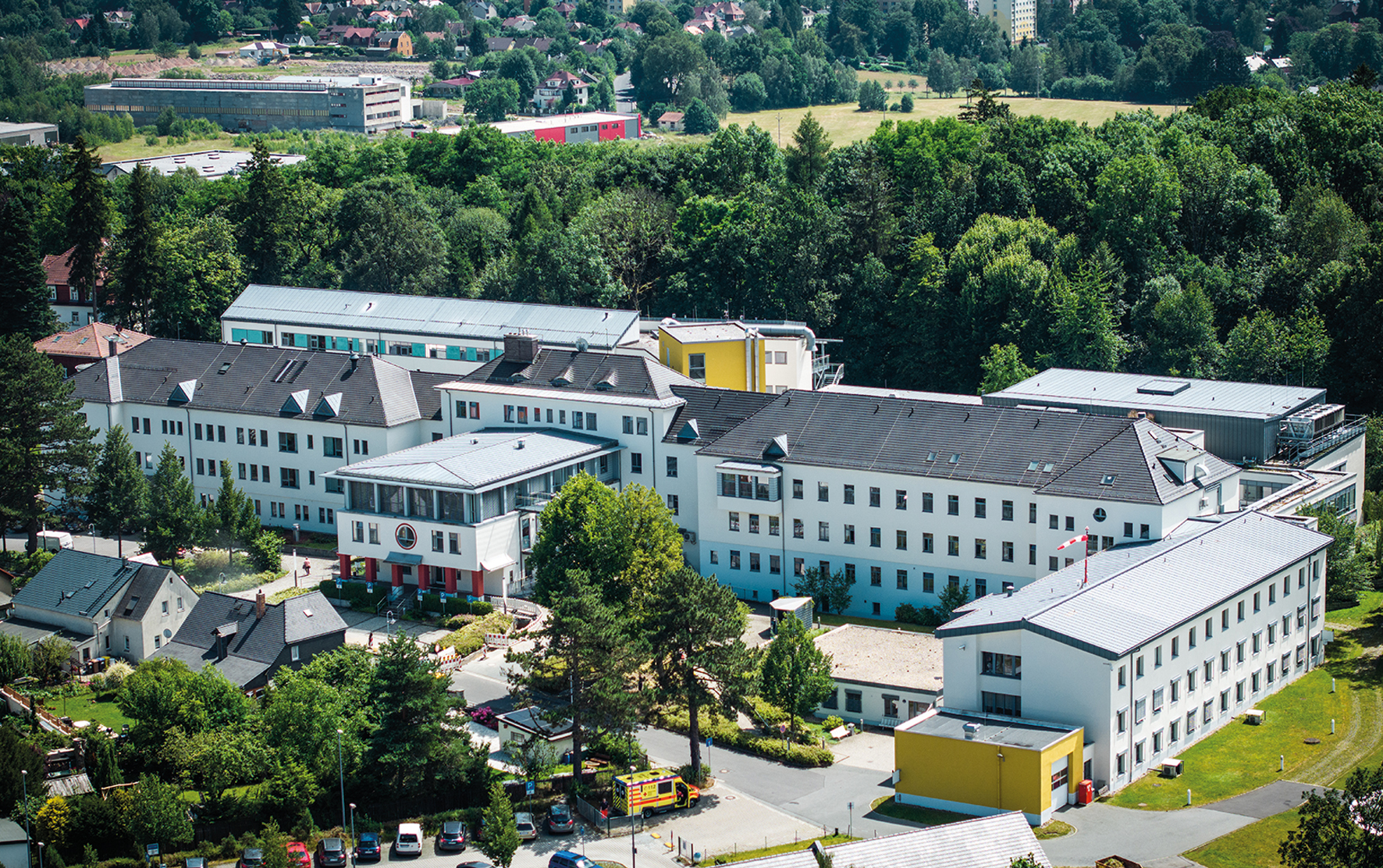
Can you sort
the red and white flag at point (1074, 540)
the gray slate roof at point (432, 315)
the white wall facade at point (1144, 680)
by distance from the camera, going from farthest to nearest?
the gray slate roof at point (432, 315), the red and white flag at point (1074, 540), the white wall facade at point (1144, 680)

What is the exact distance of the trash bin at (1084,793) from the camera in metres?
63.8

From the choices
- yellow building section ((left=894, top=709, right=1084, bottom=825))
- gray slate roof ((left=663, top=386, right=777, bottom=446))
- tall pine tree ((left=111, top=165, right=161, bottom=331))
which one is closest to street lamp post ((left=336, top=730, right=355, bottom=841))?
yellow building section ((left=894, top=709, right=1084, bottom=825))

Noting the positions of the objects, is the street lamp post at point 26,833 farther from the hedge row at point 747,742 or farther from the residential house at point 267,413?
the residential house at point 267,413

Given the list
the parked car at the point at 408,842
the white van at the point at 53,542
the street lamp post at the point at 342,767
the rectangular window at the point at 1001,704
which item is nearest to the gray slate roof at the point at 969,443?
the rectangular window at the point at 1001,704

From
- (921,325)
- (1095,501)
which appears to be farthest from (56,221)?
(1095,501)

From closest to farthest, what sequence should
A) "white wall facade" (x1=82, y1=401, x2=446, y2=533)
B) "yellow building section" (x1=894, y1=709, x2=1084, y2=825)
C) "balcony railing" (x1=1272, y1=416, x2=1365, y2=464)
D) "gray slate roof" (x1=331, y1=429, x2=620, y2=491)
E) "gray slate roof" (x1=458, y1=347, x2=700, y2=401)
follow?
"yellow building section" (x1=894, y1=709, x2=1084, y2=825)
"gray slate roof" (x1=331, y1=429, x2=620, y2=491)
"balcony railing" (x1=1272, y1=416, x2=1365, y2=464)
"gray slate roof" (x1=458, y1=347, x2=700, y2=401)
"white wall facade" (x1=82, y1=401, x2=446, y2=533)

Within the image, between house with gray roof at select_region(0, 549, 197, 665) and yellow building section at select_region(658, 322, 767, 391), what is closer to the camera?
house with gray roof at select_region(0, 549, 197, 665)

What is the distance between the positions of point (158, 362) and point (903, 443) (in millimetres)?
52744

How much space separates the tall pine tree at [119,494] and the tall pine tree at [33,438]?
6.60 feet

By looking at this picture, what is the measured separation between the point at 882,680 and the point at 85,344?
7238 cm

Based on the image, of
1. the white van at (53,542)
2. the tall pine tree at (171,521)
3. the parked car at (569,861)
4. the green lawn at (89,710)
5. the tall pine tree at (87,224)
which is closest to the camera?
the parked car at (569,861)

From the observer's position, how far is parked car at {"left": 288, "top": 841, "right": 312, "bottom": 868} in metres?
61.5

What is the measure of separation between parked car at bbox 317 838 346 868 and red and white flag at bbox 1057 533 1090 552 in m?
33.8

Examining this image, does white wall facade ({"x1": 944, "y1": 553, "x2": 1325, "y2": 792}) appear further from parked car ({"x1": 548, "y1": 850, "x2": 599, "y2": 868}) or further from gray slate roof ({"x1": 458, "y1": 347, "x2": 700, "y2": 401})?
gray slate roof ({"x1": 458, "y1": 347, "x2": 700, "y2": 401})
